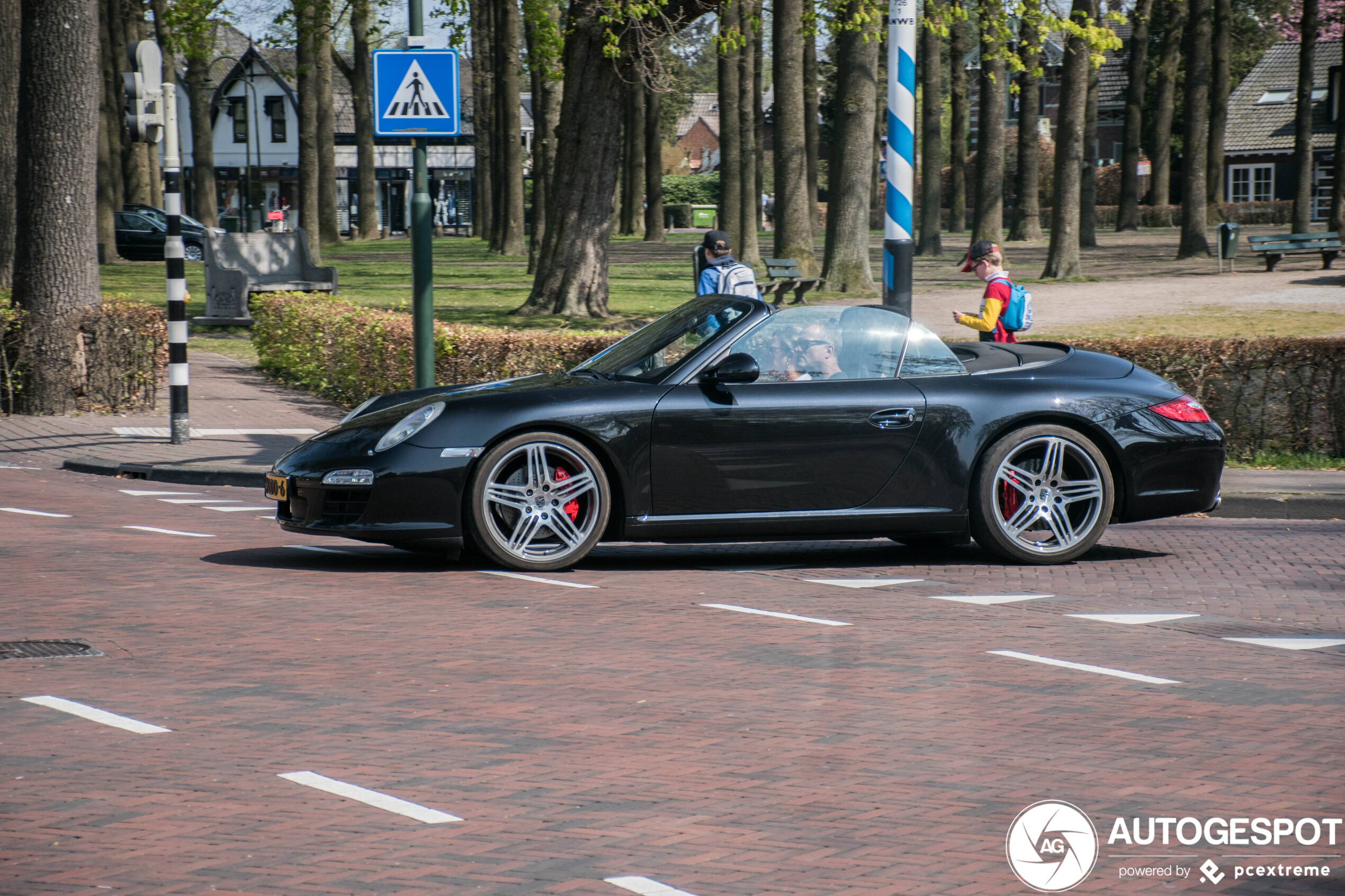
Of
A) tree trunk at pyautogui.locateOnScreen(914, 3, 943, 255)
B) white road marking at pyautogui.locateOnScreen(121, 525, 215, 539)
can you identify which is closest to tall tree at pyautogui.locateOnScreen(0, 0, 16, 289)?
white road marking at pyautogui.locateOnScreen(121, 525, 215, 539)

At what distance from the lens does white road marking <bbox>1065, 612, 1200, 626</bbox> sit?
22.9ft

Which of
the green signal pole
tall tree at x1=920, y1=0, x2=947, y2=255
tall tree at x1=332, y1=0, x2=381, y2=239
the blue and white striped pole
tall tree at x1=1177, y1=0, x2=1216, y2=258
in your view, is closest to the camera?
the blue and white striped pole

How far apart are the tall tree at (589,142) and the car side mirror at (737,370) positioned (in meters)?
11.9

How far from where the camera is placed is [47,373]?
14.9 meters

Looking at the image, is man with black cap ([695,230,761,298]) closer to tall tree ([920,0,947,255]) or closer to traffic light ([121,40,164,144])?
traffic light ([121,40,164,144])

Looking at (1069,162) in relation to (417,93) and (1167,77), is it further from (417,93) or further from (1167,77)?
(1167,77)

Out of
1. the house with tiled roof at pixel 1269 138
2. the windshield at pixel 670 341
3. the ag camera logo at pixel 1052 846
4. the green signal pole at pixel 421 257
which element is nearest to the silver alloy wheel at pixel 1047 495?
the windshield at pixel 670 341

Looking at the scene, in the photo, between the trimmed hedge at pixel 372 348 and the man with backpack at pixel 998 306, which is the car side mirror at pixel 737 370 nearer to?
the man with backpack at pixel 998 306

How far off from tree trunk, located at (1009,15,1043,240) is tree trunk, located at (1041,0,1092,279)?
3.44 feet

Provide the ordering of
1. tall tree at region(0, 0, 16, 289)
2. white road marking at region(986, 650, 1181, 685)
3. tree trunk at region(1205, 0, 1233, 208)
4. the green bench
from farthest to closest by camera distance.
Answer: tree trunk at region(1205, 0, 1233, 208) < the green bench < tall tree at region(0, 0, 16, 289) < white road marking at region(986, 650, 1181, 685)

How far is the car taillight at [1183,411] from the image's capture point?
27.5ft

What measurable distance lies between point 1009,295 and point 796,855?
740 cm

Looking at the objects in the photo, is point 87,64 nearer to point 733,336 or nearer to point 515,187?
point 733,336

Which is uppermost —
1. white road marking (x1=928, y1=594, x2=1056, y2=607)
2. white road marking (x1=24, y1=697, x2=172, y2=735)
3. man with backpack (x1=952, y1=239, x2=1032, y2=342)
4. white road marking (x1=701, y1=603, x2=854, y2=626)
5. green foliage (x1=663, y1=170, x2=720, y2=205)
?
green foliage (x1=663, y1=170, x2=720, y2=205)
